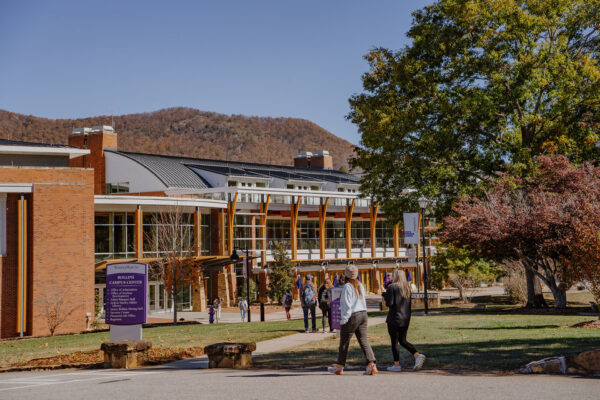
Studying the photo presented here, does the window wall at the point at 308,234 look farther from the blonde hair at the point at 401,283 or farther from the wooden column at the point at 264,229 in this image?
the blonde hair at the point at 401,283

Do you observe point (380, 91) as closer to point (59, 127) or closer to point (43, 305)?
point (43, 305)

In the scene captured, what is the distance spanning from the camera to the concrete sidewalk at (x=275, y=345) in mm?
12887

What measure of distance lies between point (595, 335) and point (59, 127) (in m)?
146

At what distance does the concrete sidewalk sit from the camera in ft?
42.3

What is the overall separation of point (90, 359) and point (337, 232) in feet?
157

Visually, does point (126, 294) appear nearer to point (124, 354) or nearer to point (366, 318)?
point (124, 354)

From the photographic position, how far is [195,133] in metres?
175

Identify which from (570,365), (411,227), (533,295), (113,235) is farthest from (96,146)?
(570,365)

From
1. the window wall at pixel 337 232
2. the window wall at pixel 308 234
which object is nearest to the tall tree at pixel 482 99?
the window wall at pixel 308 234

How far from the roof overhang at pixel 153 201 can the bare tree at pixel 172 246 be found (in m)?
0.50

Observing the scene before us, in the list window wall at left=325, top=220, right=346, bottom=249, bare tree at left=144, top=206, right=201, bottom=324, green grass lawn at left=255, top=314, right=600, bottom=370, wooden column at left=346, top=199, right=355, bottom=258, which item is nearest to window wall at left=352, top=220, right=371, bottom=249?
window wall at left=325, top=220, right=346, bottom=249

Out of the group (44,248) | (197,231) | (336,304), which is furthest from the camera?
(197,231)

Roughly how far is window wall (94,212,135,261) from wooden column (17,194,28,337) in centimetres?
837

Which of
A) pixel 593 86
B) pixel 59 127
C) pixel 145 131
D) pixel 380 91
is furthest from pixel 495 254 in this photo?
pixel 145 131
